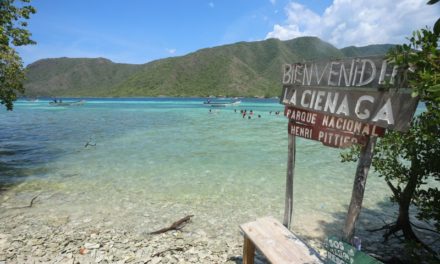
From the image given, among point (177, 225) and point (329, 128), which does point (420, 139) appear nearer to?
point (329, 128)

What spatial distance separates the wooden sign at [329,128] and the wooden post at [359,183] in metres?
0.09

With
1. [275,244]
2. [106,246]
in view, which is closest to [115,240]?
[106,246]

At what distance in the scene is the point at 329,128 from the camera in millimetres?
3906

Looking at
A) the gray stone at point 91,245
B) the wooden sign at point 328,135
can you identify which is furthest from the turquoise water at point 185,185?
the wooden sign at point 328,135

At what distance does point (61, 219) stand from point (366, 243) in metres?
7.97

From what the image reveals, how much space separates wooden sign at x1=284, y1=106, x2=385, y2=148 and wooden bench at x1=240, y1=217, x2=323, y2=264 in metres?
1.69

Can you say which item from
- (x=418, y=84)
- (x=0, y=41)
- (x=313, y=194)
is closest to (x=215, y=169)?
(x=313, y=194)

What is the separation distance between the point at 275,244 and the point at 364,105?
101 inches

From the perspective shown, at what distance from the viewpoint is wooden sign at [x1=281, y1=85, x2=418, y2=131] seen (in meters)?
2.82

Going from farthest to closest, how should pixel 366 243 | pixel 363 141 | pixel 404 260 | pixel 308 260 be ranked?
1. pixel 366 243
2. pixel 404 260
3. pixel 308 260
4. pixel 363 141

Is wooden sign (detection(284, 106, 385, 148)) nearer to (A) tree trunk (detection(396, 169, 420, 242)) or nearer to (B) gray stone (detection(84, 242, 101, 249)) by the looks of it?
(A) tree trunk (detection(396, 169, 420, 242))

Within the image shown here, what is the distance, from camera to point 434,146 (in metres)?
5.01

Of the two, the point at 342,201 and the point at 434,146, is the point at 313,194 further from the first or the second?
the point at 434,146

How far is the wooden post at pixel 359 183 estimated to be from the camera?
331cm
